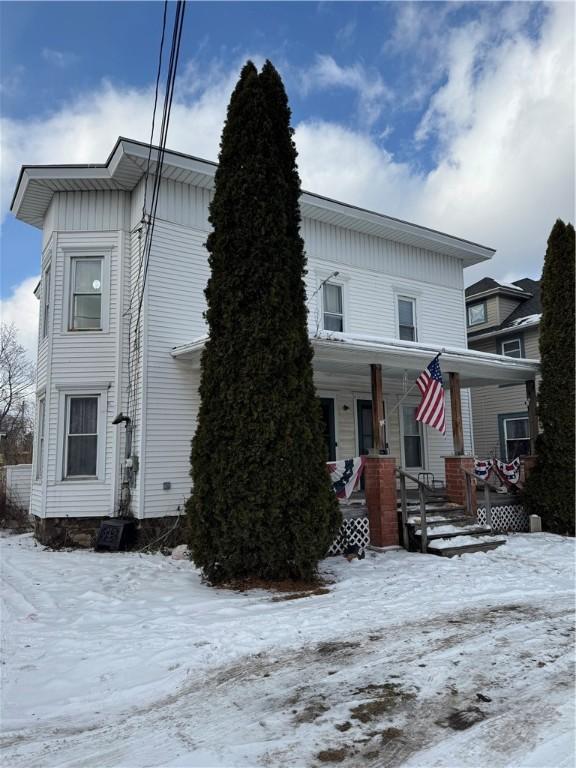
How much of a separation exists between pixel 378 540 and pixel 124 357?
19.1ft

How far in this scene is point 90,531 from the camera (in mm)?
10055

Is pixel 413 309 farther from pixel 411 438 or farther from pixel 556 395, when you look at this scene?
pixel 556 395

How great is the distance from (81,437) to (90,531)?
1.78m

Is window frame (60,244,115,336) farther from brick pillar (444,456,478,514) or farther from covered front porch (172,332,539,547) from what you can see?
brick pillar (444,456,478,514)

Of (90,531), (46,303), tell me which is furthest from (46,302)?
(90,531)

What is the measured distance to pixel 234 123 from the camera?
22.9 feet

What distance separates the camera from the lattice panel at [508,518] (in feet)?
34.1

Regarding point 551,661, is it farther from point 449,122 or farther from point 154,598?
point 449,122

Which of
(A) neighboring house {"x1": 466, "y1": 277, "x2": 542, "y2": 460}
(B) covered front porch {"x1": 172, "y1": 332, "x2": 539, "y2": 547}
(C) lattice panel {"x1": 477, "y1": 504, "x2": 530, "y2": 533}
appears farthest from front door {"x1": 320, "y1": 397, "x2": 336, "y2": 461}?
(A) neighboring house {"x1": 466, "y1": 277, "x2": 542, "y2": 460}

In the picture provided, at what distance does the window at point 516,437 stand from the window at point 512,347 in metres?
2.39

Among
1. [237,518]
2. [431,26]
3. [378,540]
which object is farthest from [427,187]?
[237,518]

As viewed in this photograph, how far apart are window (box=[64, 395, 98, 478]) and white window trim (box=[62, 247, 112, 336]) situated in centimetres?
133

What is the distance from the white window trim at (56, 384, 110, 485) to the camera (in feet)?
33.4

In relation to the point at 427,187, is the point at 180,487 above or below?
below
